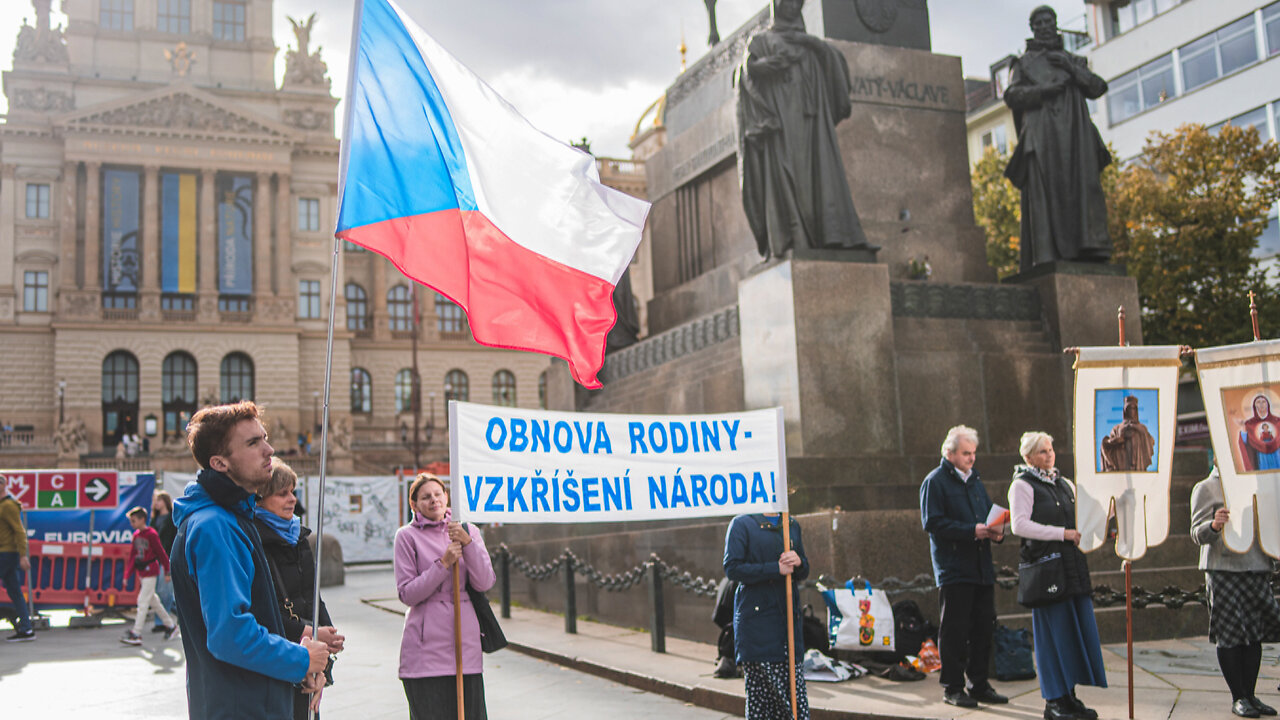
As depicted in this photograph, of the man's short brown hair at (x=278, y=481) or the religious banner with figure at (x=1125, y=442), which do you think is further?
the religious banner with figure at (x=1125, y=442)

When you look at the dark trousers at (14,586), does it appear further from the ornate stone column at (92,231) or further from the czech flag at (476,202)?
the ornate stone column at (92,231)

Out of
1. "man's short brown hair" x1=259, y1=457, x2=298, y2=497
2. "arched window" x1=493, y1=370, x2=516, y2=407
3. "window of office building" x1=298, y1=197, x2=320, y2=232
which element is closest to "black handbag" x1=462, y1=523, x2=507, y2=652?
"man's short brown hair" x1=259, y1=457, x2=298, y2=497

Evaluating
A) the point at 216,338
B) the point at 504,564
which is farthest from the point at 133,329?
the point at 504,564

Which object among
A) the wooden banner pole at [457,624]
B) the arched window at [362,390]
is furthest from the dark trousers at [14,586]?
the arched window at [362,390]

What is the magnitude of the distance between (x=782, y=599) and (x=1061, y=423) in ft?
20.9

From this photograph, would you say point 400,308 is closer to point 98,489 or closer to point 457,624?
point 98,489

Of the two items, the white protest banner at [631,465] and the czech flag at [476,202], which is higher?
the czech flag at [476,202]

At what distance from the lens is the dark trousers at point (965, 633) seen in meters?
7.51

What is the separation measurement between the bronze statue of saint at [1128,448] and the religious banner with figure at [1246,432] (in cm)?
38

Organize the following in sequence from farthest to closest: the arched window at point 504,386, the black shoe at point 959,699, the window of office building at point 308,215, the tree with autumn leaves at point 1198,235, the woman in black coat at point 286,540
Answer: the arched window at point 504,386
the window of office building at point 308,215
the tree with autumn leaves at point 1198,235
the black shoe at point 959,699
the woman in black coat at point 286,540

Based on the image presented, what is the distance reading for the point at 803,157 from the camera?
39.0 ft

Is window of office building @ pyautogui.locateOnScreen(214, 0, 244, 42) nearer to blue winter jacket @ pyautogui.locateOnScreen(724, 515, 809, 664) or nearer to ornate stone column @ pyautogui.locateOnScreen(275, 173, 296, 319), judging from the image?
ornate stone column @ pyautogui.locateOnScreen(275, 173, 296, 319)

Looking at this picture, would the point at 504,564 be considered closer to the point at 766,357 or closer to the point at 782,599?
the point at 766,357

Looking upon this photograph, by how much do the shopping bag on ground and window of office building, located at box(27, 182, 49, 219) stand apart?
2544 inches
